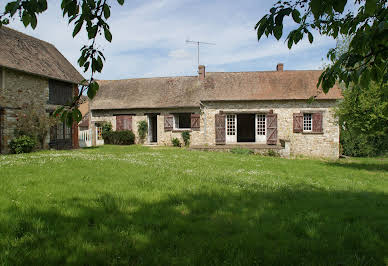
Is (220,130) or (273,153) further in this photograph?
(220,130)

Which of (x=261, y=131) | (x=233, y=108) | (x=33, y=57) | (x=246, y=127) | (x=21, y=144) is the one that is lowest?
(x=21, y=144)

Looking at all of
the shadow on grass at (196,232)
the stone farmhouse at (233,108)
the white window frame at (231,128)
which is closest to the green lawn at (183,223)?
the shadow on grass at (196,232)

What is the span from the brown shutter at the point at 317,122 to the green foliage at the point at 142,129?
1157 centimetres

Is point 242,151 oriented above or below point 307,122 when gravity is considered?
below

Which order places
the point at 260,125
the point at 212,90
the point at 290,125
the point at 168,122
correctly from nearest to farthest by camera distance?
the point at 290,125 → the point at 260,125 → the point at 212,90 → the point at 168,122

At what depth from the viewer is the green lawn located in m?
2.89

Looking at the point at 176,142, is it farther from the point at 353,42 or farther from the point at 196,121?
the point at 353,42

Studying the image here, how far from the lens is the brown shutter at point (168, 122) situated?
19906 mm

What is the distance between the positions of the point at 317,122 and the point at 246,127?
7017mm

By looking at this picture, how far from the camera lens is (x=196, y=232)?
140 inches

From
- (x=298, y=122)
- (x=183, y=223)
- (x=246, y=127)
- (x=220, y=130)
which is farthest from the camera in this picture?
(x=246, y=127)

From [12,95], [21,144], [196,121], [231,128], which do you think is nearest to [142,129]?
[196,121]

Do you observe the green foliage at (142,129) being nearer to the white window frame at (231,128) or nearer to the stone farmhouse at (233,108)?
the stone farmhouse at (233,108)

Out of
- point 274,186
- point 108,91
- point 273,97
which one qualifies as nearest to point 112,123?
point 108,91
